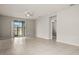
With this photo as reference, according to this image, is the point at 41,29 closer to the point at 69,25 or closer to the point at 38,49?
the point at 69,25

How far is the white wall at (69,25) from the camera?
307 inches

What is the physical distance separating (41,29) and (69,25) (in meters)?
6.53

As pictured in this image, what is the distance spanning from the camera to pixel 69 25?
856 cm

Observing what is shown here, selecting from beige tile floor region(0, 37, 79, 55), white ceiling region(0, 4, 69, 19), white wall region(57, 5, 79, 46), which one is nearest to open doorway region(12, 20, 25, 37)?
white ceiling region(0, 4, 69, 19)

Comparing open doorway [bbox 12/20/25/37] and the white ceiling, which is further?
open doorway [bbox 12/20/25/37]

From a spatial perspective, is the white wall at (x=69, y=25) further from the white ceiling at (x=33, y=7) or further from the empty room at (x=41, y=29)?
the white ceiling at (x=33, y=7)

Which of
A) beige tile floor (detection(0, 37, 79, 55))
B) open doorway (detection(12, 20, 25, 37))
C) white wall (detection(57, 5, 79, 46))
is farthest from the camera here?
open doorway (detection(12, 20, 25, 37))

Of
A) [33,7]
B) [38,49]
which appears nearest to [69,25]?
[33,7]

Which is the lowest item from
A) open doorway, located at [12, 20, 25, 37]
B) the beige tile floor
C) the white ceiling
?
the beige tile floor

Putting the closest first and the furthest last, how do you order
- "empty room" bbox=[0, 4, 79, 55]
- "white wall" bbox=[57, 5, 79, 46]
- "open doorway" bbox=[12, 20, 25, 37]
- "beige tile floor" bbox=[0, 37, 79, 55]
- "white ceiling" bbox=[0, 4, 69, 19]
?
"beige tile floor" bbox=[0, 37, 79, 55], "empty room" bbox=[0, 4, 79, 55], "white wall" bbox=[57, 5, 79, 46], "white ceiling" bbox=[0, 4, 69, 19], "open doorway" bbox=[12, 20, 25, 37]

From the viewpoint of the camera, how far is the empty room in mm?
6090

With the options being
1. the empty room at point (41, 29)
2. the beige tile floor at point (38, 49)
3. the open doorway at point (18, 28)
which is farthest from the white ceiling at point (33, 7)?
the open doorway at point (18, 28)

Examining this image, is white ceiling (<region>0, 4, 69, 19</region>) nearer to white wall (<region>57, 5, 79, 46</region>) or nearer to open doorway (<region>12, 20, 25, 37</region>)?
white wall (<region>57, 5, 79, 46</region>)

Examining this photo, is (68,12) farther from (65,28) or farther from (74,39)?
(74,39)
